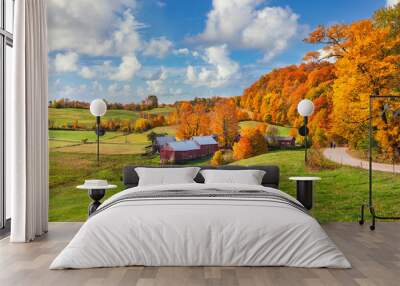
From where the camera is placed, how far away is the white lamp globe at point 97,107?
729cm

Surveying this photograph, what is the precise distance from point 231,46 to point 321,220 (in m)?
2.87

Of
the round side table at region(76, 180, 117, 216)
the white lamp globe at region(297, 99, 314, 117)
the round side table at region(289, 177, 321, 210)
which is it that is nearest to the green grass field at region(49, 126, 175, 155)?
the round side table at region(76, 180, 117, 216)

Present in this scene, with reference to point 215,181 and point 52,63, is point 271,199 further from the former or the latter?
point 52,63

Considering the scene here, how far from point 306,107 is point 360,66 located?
986 mm

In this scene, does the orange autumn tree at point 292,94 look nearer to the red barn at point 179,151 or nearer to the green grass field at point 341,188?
the green grass field at point 341,188

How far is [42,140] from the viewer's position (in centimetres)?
599

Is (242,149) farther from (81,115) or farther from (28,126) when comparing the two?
(28,126)

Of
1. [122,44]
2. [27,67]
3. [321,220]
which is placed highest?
[122,44]

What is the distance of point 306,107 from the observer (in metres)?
7.20

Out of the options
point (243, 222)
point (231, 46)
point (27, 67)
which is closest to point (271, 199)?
point (243, 222)

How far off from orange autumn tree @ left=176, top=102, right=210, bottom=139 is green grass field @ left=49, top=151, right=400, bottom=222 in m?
0.44

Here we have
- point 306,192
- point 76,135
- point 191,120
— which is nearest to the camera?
point 306,192

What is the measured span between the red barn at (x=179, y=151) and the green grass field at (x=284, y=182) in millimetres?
105

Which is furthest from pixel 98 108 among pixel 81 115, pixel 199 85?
pixel 199 85
